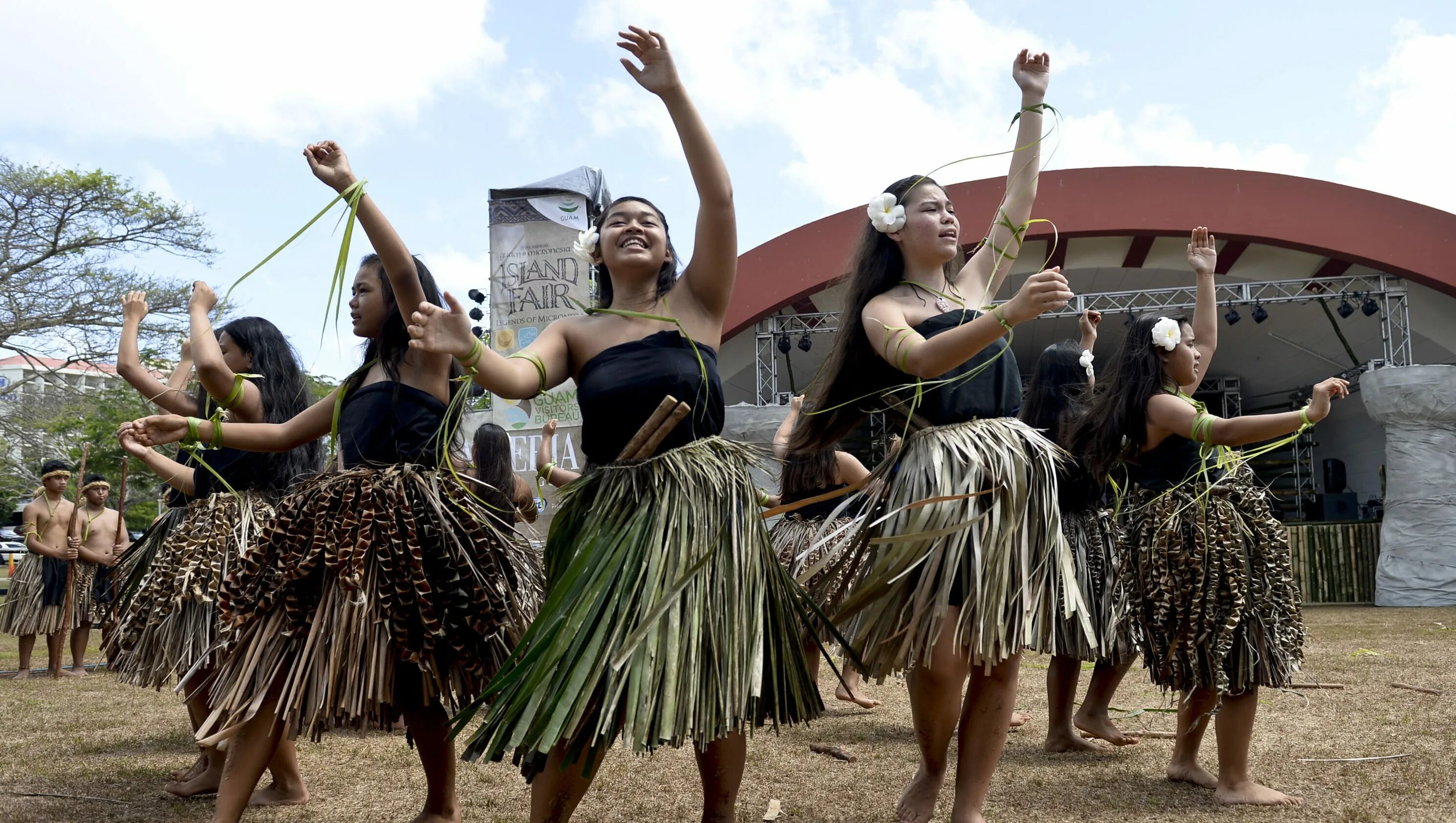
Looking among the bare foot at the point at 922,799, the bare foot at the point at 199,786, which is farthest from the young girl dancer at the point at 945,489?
the bare foot at the point at 199,786

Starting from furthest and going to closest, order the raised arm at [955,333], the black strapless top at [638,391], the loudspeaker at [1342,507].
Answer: the loudspeaker at [1342,507], the black strapless top at [638,391], the raised arm at [955,333]

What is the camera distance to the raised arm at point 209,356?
8.78ft

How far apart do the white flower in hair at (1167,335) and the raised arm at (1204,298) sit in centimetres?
18

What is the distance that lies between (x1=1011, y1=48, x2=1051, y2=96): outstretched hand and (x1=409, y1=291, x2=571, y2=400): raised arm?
1.42 meters

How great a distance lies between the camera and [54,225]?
15398 mm

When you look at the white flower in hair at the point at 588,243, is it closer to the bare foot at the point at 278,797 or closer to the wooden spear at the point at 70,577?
the bare foot at the point at 278,797

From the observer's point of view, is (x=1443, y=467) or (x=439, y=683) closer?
(x=439, y=683)

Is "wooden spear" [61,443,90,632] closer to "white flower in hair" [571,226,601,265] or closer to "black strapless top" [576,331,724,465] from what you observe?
"white flower in hair" [571,226,601,265]

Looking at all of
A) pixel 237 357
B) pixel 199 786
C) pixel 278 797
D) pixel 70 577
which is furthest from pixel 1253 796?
pixel 70 577

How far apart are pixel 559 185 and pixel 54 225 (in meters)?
10.5

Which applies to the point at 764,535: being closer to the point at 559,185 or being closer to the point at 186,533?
the point at 186,533

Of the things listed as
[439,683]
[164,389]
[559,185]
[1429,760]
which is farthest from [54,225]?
[1429,760]

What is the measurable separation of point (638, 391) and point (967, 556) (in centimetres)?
81

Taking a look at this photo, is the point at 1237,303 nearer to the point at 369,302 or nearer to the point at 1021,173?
the point at 1021,173
